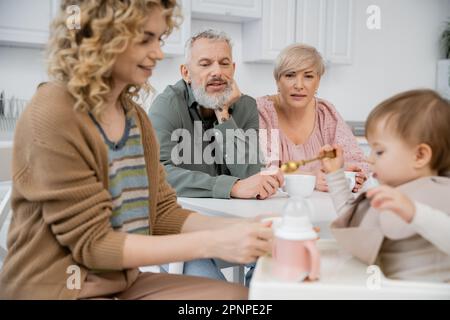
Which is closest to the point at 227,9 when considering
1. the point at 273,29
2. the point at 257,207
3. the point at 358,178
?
the point at 273,29

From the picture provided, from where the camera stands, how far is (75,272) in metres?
0.90

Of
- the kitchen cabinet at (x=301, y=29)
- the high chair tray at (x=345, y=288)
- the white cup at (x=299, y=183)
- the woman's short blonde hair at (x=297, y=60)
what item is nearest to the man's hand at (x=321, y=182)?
the white cup at (x=299, y=183)

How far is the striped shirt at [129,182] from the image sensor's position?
963 millimetres

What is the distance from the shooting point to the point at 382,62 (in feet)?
14.4

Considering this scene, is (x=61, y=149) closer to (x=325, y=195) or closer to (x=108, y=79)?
(x=108, y=79)

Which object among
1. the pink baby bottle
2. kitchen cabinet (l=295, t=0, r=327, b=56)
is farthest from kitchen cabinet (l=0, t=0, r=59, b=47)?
the pink baby bottle

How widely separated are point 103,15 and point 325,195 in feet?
2.67

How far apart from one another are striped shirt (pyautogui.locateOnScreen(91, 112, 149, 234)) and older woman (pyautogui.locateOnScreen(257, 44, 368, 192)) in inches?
32.3

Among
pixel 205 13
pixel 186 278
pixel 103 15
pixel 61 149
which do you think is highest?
pixel 205 13

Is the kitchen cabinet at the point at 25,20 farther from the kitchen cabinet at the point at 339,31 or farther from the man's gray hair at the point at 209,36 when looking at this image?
the kitchen cabinet at the point at 339,31

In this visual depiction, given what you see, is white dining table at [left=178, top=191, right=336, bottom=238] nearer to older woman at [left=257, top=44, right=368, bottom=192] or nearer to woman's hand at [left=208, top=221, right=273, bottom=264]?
woman's hand at [left=208, top=221, right=273, bottom=264]

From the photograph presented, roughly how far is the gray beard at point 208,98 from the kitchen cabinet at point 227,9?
5.63ft

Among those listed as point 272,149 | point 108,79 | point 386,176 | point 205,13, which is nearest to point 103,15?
point 108,79

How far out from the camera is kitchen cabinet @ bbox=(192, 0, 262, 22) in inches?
129
